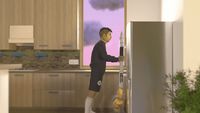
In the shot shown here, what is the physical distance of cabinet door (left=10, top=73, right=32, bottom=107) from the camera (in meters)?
7.87

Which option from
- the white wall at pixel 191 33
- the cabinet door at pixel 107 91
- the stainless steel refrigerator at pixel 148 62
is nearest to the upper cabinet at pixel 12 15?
the cabinet door at pixel 107 91

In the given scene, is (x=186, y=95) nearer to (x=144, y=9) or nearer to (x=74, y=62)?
(x=144, y=9)

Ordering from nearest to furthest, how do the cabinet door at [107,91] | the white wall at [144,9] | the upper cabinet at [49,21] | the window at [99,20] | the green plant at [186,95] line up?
the green plant at [186,95], the white wall at [144,9], the cabinet door at [107,91], the upper cabinet at [49,21], the window at [99,20]

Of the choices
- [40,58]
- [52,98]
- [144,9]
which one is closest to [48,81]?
[52,98]

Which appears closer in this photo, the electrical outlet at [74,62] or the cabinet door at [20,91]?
the cabinet door at [20,91]

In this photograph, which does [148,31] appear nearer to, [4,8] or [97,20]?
[97,20]

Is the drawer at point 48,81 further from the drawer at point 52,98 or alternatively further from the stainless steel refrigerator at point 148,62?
the stainless steel refrigerator at point 148,62

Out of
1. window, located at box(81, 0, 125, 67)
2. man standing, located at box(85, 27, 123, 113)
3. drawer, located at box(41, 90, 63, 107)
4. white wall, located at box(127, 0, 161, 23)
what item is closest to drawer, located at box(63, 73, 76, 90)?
drawer, located at box(41, 90, 63, 107)

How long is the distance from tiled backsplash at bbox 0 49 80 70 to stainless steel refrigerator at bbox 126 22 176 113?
3.90 m

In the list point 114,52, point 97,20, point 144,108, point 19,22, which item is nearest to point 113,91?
point 114,52

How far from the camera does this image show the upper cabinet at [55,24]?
800cm

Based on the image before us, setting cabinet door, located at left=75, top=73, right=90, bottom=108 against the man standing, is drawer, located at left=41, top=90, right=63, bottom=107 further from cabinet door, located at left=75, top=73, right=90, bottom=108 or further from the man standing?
the man standing

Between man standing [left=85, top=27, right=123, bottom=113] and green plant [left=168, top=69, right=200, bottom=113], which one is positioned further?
man standing [left=85, top=27, right=123, bottom=113]

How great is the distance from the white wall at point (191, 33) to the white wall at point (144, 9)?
353cm
